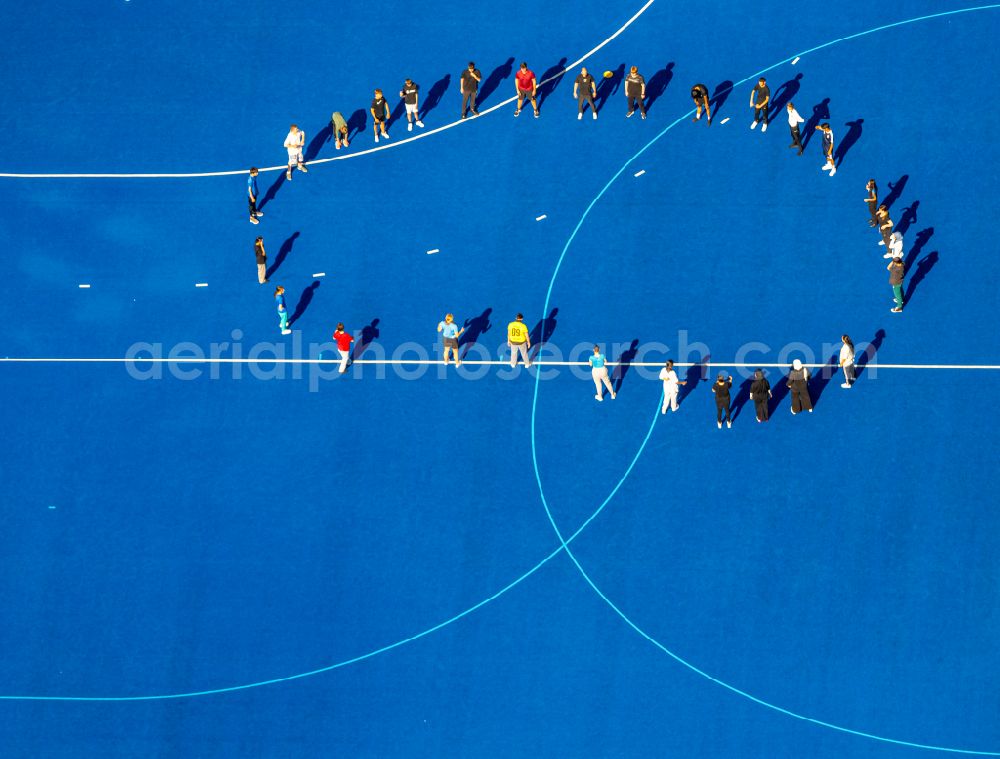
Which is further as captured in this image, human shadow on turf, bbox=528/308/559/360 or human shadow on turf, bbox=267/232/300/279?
human shadow on turf, bbox=267/232/300/279

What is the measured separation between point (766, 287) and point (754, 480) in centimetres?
515

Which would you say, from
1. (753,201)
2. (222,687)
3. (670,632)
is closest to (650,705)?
(670,632)

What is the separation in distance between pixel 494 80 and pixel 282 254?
24.8 feet

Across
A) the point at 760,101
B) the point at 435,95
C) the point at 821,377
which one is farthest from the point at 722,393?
the point at 435,95

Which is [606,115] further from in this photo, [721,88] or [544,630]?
[544,630]

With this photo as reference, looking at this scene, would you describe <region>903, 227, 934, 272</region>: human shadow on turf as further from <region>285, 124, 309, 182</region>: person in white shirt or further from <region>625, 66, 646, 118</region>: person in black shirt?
<region>285, 124, 309, 182</region>: person in white shirt

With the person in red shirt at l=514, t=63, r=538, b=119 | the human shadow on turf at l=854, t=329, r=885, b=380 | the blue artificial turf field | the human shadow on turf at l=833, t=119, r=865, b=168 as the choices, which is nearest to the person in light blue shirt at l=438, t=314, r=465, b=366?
the blue artificial turf field

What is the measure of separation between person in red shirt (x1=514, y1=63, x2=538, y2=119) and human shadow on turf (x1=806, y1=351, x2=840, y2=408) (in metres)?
10.3

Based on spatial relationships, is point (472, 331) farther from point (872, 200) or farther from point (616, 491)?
point (872, 200)

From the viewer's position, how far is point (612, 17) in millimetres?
42438

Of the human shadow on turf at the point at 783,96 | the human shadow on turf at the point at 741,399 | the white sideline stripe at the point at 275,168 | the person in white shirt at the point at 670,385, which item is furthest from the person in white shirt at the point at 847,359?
the white sideline stripe at the point at 275,168

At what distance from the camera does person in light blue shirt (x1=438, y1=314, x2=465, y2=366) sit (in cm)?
3869

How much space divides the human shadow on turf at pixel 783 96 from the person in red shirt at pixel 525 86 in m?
6.29

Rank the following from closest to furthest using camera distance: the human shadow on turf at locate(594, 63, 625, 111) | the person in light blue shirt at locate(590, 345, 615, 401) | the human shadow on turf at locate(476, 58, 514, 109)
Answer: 1. the person in light blue shirt at locate(590, 345, 615, 401)
2. the human shadow on turf at locate(594, 63, 625, 111)
3. the human shadow on turf at locate(476, 58, 514, 109)
